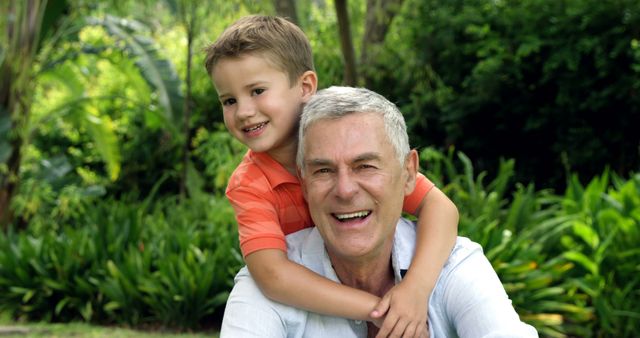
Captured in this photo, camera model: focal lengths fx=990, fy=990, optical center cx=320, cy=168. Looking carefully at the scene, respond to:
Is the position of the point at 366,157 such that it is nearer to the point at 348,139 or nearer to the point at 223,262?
the point at 348,139

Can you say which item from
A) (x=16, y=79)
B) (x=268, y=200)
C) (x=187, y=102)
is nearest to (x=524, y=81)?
(x=187, y=102)

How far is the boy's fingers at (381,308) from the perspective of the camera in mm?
3021

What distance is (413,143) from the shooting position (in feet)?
36.1

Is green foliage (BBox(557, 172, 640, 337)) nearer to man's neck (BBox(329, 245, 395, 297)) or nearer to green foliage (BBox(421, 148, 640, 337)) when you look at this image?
green foliage (BBox(421, 148, 640, 337))

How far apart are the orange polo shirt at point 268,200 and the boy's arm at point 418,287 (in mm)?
300

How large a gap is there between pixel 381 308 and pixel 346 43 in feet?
17.3

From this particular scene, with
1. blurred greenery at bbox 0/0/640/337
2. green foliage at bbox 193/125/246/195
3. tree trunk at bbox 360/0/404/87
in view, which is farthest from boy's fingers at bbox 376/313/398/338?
tree trunk at bbox 360/0/404/87

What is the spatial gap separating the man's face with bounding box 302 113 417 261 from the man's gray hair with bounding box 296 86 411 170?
0.02 metres

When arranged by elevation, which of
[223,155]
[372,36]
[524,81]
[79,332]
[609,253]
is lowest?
[79,332]

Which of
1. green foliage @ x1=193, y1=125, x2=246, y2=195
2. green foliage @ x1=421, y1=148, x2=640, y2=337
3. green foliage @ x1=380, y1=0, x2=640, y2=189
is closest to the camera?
green foliage @ x1=421, y1=148, x2=640, y2=337

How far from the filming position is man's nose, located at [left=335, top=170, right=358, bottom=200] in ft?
9.56

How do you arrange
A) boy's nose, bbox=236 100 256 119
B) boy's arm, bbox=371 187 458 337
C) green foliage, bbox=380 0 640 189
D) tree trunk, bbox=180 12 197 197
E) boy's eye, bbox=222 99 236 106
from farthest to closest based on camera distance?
tree trunk, bbox=180 12 197 197
green foliage, bbox=380 0 640 189
boy's eye, bbox=222 99 236 106
boy's nose, bbox=236 100 256 119
boy's arm, bbox=371 187 458 337

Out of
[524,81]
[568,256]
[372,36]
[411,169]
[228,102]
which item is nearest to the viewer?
[411,169]

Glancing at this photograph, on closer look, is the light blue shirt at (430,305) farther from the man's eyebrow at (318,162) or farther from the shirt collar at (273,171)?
the man's eyebrow at (318,162)
